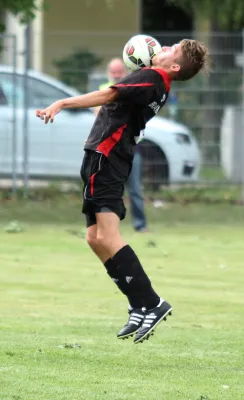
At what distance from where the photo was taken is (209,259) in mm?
12656

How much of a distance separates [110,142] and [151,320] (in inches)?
45.5

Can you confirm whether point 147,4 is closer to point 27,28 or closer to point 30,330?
point 27,28

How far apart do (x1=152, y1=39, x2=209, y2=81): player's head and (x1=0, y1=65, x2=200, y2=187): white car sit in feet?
32.6

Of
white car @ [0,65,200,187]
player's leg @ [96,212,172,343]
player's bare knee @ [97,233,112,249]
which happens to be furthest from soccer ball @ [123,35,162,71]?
white car @ [0,65,200,187]

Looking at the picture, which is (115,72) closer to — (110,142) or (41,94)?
(41,94)

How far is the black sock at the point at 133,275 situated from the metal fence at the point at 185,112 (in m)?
10.5

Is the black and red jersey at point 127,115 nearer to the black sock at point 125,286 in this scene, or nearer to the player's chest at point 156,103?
the player's chest at point 156,103

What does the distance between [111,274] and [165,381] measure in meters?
1.12

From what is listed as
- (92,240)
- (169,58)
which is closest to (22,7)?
(169,58)

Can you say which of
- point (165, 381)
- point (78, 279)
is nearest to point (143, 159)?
point (78, 279)

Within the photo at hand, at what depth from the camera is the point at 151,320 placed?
7246mm

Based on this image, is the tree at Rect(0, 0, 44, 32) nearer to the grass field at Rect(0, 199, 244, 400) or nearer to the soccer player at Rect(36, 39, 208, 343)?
the grass field at Rect(0, 199, 244, 400)

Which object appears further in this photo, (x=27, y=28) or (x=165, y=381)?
(x=27, y=28)

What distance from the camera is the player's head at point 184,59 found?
→ 24.1 feet
